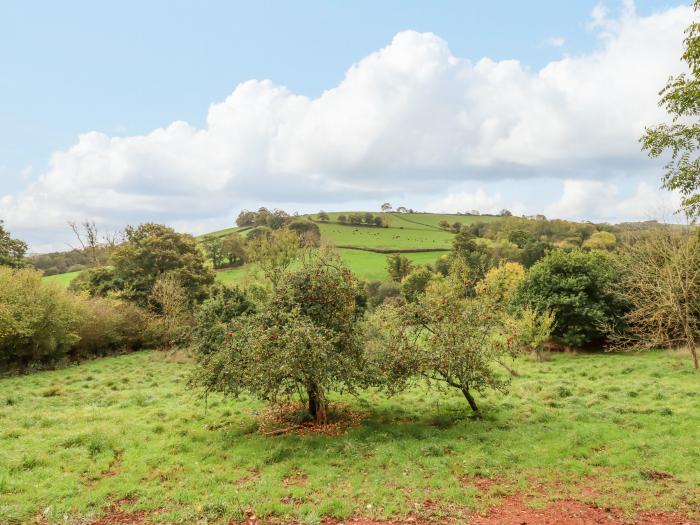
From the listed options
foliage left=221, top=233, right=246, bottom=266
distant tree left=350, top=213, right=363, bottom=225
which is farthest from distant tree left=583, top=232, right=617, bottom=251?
foliage left=221, top=233, right=246, bottom=266

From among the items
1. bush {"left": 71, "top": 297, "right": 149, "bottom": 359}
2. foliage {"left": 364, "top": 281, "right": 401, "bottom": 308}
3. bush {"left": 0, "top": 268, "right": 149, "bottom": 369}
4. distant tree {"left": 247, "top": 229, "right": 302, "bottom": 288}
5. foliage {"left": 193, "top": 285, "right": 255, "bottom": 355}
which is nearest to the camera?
bush {"left": 0, "top": 268, "right": 149, "bottom": 369}

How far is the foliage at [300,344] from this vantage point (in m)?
12.7

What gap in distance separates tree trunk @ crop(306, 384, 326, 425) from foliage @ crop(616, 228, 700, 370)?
19432 mm

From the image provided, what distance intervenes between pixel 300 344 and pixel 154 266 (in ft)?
131

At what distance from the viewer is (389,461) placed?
12.0 m

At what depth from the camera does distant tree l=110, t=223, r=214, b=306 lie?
44.8 m

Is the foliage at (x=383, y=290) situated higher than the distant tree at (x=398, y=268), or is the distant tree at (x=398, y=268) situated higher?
the distant tree at (x=398, y=268)

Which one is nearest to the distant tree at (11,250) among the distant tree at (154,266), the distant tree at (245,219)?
the distant tree at (154,266)

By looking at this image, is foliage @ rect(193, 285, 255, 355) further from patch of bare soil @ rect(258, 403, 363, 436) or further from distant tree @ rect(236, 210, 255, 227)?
distant tree @ rect(236, 210, 255, 227)

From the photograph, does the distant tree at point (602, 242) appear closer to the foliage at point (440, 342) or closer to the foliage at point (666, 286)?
the foliage at point (666, 286)

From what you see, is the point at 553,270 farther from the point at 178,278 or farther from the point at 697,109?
the point at 178,278

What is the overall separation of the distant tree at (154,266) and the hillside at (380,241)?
58.7 ft

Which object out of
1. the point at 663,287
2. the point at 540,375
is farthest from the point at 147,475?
the point at 663,287

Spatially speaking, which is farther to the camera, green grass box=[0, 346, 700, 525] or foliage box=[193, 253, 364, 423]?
foliage box=[193, 253, 364, 423]
